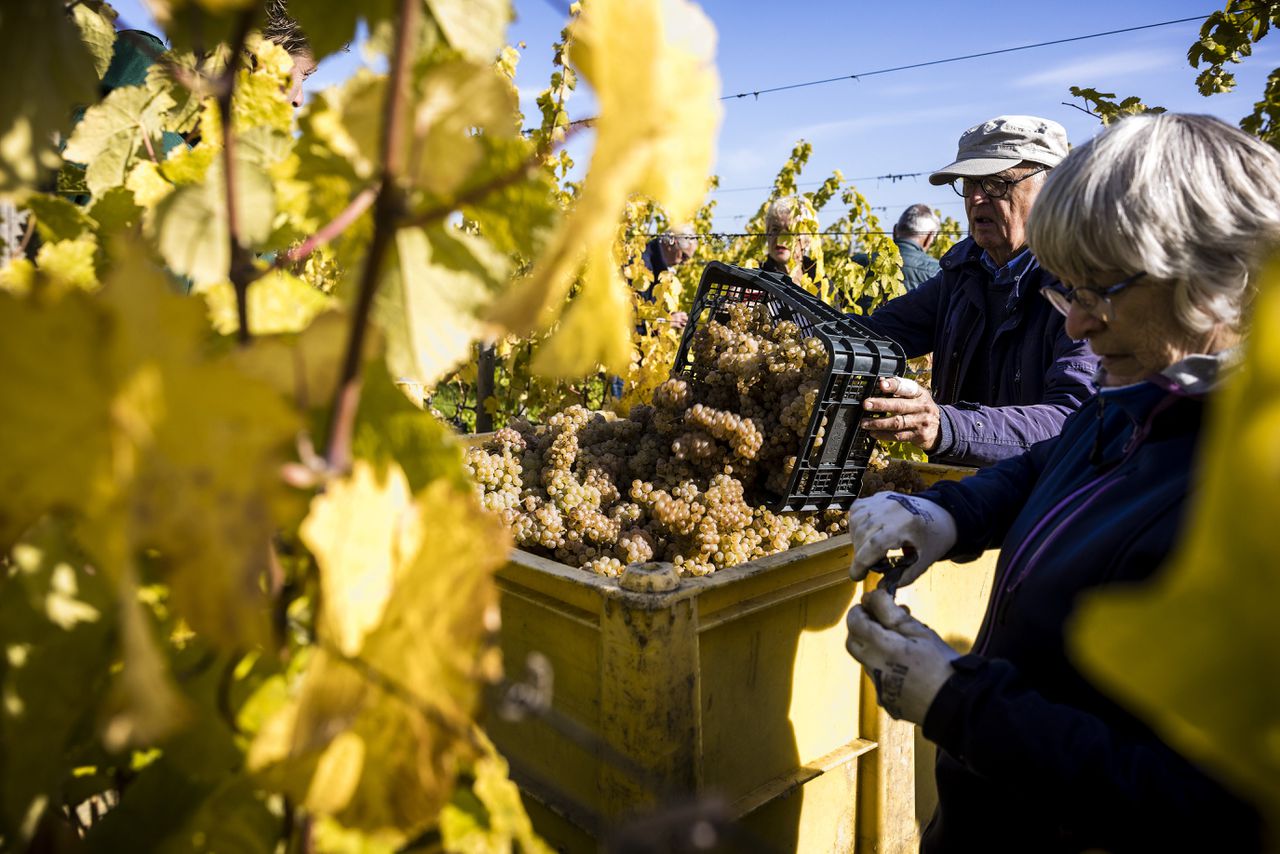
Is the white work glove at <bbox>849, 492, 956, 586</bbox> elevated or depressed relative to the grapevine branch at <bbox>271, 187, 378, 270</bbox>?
depressed

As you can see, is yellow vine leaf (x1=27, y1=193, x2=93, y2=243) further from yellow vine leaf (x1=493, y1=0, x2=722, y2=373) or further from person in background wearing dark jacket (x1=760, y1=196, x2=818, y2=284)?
person in background wearing dark jacket (x1=760, y1=196, x2=818, y2=284)

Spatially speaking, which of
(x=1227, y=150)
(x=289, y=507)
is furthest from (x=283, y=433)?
(x=1227, y=150)

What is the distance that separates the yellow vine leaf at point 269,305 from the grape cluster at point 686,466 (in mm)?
1343

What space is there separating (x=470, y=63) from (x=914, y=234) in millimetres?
7422

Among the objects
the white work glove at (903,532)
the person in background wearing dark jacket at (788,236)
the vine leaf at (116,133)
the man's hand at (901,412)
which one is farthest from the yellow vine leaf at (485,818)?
the person in background wearing dark jacket at (788,236)

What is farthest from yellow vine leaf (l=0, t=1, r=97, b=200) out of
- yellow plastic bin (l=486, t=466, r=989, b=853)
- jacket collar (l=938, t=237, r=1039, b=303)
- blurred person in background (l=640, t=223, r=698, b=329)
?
blurred person in background (l=640, t=223, r=698, b=329)

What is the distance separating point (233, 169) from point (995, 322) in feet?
9.72

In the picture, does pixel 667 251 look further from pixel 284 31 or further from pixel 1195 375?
pixel 1195 375

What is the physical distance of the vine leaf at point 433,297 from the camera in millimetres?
523

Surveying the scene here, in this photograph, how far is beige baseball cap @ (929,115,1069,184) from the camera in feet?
10.2

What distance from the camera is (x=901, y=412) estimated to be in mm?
2209

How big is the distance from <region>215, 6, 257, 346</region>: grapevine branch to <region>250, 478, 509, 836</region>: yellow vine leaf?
0.15m

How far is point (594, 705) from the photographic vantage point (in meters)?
1.58

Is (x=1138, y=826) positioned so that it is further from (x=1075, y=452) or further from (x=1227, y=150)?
(x=1227, y=150)
